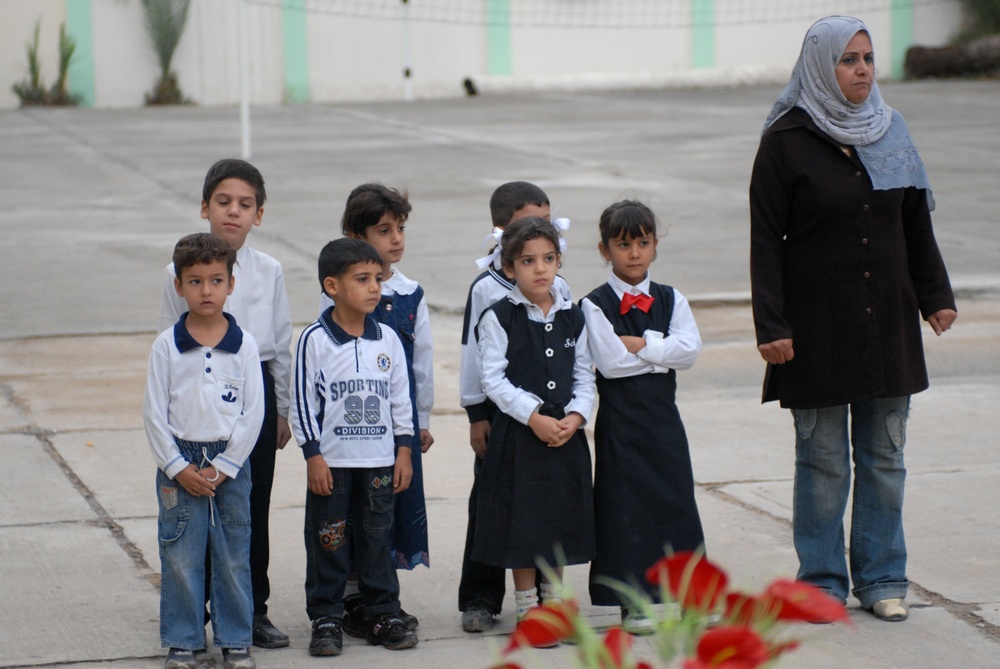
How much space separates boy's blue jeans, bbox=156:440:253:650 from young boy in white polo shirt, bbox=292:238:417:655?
23 centimetres

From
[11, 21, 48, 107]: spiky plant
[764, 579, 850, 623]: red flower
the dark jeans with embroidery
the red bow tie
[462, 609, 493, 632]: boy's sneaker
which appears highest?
[11, 21, 48, 107]: spiky plant

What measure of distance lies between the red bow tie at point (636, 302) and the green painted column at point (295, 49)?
79.3ft

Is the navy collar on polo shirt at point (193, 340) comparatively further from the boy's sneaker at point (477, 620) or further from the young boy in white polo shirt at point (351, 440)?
the boy's sneaker at point (477, 620)

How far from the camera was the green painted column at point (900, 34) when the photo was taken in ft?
99.7

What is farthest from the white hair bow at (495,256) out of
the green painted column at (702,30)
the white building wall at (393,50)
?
the green painted column at (702,30)

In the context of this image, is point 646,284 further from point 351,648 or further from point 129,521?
point 129,521

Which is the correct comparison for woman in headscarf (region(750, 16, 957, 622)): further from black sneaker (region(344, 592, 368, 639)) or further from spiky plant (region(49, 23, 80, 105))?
spiky plant (region(49, 23, 80, 105))

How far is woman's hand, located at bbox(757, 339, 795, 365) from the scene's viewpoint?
14.1ft

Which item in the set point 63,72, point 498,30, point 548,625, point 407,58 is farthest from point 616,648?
point 498,30

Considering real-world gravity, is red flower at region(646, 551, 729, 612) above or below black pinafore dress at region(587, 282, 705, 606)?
above

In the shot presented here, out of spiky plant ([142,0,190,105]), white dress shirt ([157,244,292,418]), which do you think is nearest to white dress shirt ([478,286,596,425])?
white dress shirt ([157,244,292,418])

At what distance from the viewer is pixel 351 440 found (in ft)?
13.4

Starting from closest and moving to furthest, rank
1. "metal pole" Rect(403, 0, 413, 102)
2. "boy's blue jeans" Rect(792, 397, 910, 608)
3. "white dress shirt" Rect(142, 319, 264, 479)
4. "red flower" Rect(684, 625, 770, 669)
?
"red flower" Rect(684, 625, 770, 669), "white dress shirt" Rect(142, 319, 264, 479), "boy's blue jeans" Rect(792, 397, 910, 608), "metal pole" Rect(403, 0, 413, 102)

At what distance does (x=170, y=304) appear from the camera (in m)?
4.25
